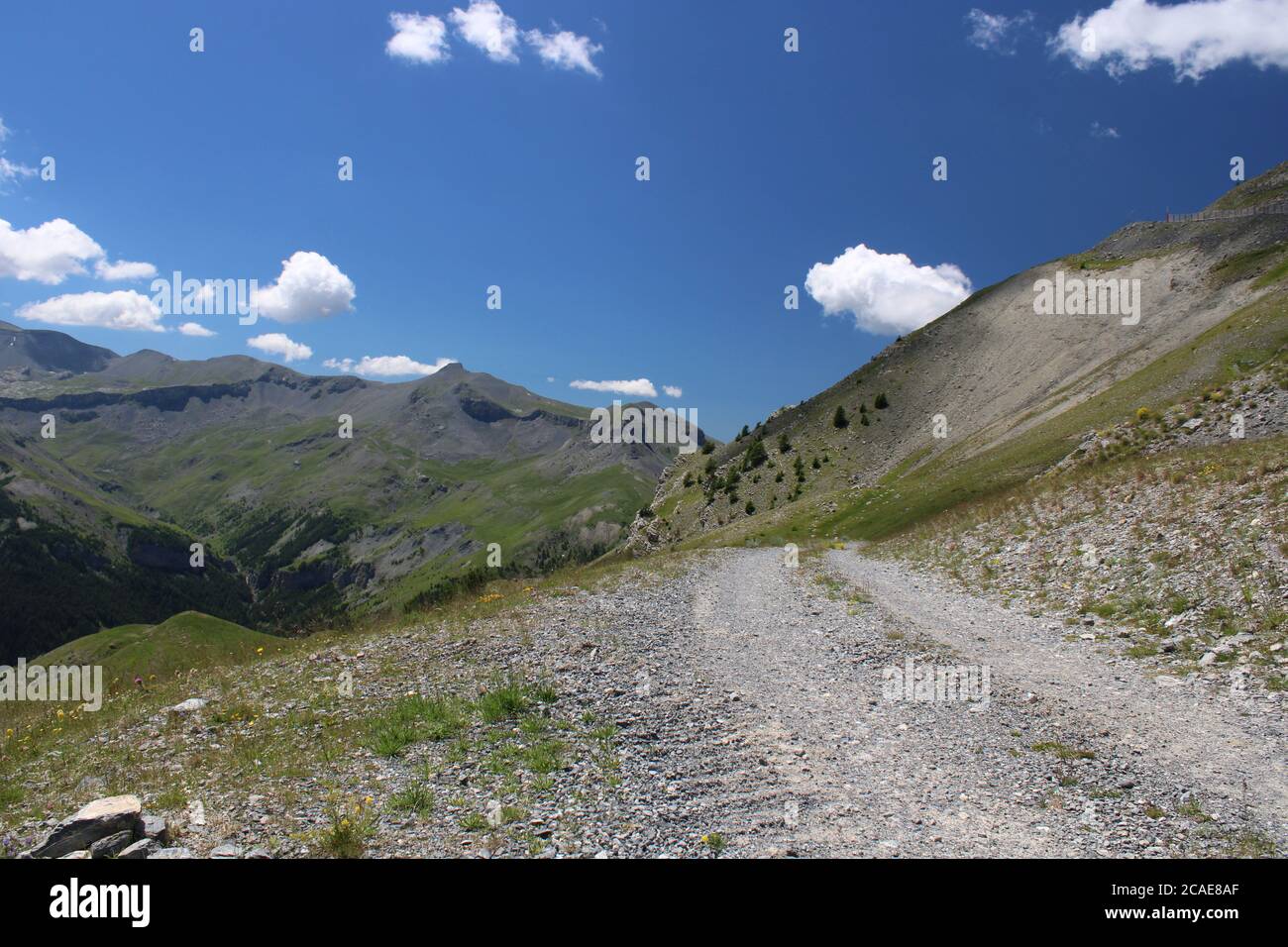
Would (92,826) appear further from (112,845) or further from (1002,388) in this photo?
(1002,388)

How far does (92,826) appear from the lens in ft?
25.6

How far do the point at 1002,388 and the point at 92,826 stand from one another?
96.1 meters

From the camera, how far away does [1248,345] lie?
4447 cm

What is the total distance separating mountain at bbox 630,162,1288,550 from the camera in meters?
49.5

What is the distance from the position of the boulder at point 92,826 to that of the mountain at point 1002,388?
48.0m

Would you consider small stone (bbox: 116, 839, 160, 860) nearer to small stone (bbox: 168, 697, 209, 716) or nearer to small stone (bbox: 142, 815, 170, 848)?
small stone (bbox: 142, 815, 170, 848)

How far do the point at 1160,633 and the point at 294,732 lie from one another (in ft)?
66.9

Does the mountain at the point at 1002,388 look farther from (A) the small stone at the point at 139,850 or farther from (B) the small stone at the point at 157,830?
(A) the small stone at the point at 139,850

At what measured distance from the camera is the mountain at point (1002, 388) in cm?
4947

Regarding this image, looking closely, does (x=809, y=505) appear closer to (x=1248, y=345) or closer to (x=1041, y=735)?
(x=1248, y=345)

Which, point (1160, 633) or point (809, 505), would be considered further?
point (809, 505)
